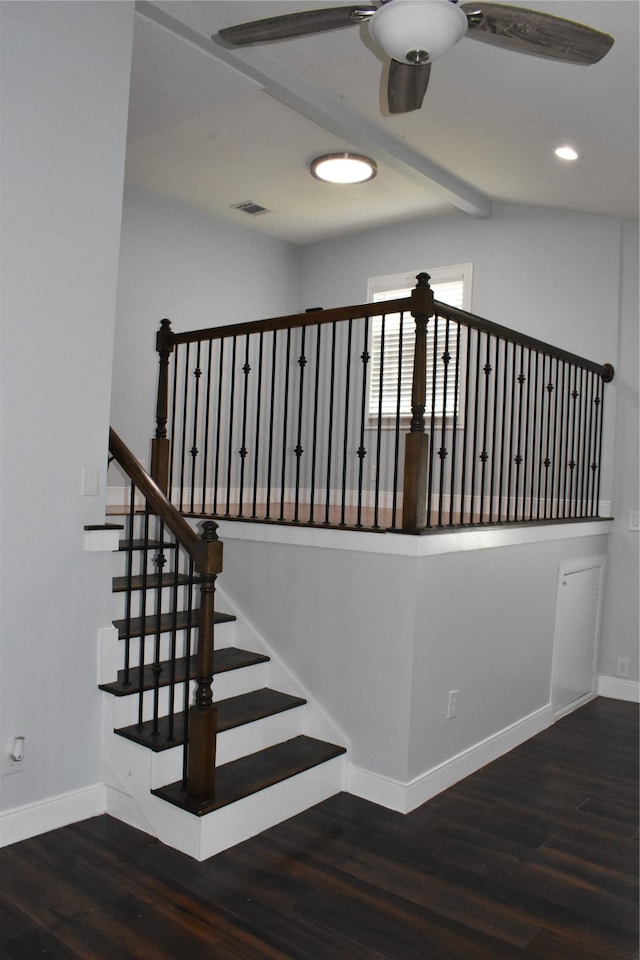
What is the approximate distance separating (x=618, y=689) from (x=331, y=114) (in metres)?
4.13

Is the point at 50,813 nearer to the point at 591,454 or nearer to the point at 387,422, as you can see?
the point at 591,454

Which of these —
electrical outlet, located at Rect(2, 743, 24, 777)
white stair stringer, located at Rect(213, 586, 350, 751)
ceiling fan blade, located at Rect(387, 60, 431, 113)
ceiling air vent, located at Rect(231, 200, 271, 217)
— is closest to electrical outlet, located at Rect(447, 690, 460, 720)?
white stair stringer, located at Rect(213, 586, 350, 751)

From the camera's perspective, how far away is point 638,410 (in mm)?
5195

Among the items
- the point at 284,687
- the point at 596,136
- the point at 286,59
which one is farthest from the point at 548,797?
the point at 286,59

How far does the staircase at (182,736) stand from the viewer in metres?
2.94

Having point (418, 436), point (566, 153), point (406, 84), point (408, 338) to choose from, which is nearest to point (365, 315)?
point (418, 436)

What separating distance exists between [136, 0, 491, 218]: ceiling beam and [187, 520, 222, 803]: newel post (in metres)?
2.22

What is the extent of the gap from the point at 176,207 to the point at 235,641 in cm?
347

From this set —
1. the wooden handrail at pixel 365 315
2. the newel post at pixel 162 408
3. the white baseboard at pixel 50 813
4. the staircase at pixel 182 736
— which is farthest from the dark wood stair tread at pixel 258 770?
the wooden handrail at pixel 365 315

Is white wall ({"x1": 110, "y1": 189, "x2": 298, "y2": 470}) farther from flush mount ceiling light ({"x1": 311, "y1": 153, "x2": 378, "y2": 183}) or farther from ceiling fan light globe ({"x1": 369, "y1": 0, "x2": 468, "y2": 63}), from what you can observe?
ceiling fan light globe ({"x1": 369, "y1": 0, "x2": 468, "y2": 63})

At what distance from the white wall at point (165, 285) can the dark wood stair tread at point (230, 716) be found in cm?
223

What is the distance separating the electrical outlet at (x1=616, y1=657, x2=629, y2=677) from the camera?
523cm

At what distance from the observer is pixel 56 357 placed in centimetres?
302

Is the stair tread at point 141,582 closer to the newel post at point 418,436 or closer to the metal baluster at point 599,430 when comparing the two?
the newel post at point 418,436
